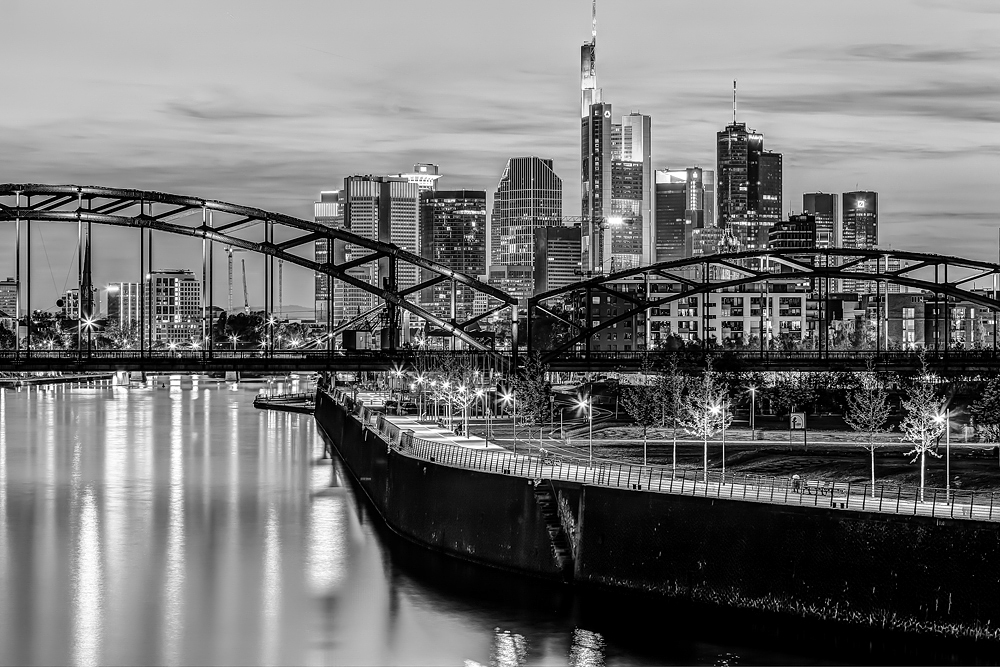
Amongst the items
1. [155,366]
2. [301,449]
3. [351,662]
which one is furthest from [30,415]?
[351,662]

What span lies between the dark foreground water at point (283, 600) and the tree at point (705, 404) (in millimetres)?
13483

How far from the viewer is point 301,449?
7412 cm

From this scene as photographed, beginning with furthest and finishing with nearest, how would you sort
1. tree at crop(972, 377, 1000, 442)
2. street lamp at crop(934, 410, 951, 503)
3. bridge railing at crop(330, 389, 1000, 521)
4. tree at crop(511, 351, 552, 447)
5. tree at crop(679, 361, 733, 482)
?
tree at crop(511, 351, 552, 447) → tree at crop(972, 377, 1000, 442) → tree at crop(679, 361, 733, 482) → street lamp at crop(934, 410, 951, 503) → bridge railing at crop(330, 389, 1000, 521)

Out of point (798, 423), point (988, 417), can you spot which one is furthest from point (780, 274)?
point (988, 417)

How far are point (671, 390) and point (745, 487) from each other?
33.5 m

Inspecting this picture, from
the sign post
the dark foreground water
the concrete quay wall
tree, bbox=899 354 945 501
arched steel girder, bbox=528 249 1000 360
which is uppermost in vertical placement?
arched steel girder, bbox=528 249 1000 360

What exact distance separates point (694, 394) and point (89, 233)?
102 feet

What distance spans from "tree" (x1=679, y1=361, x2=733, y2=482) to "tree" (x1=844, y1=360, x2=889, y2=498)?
→ 5.16 m

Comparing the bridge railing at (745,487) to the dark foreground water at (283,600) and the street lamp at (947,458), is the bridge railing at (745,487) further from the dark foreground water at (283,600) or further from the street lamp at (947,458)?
the dark foreground water at (283,600)

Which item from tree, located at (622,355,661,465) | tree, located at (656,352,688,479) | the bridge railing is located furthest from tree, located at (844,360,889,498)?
the bridge railing

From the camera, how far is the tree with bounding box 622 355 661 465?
6225cm

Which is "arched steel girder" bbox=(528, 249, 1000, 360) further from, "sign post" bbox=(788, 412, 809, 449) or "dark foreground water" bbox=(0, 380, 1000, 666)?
"dark foreground water" bbox=(0, 380, 1000, 666)

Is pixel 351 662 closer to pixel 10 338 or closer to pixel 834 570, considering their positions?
pixel 834 570

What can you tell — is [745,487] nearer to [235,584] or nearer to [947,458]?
[947,458]
